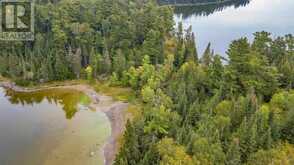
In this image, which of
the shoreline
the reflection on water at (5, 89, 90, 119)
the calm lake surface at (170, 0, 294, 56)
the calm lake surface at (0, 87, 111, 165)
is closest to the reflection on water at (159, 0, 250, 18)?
the calm lake surface at (170, 0, 294, 56)

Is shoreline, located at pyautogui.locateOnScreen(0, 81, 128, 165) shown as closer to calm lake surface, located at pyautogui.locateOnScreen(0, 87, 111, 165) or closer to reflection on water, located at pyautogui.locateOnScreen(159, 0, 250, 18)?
calm lake surface, located at pyautogui.locateOnScreen(0, 87, 111, 165)

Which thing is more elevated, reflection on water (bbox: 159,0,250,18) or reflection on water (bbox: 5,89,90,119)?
reflection on water (bbox: 159,0,250,18)

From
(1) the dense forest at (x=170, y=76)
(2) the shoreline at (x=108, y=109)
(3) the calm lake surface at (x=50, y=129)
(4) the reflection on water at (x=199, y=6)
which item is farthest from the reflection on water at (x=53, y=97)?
(4) the reflection on water at (x=199, y=6)

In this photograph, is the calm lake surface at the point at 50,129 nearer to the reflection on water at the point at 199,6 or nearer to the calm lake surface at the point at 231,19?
the calm lake surface at the point at 231,19

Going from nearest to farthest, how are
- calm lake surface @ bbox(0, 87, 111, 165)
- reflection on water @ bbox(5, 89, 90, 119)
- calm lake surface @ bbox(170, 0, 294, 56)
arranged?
1. calm lake surface @ bbox(0, 87, 111, 165)
2. reflection on water @ bbox(5, 89, 90, 119)
3. calm lake surface @ bbox(170, 0, 294, 56)

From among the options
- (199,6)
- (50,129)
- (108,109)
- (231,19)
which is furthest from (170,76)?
(199,6)

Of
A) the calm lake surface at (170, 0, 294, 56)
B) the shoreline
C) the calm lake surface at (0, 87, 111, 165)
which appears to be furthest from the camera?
the calm lake surface at (170, 0, 294, 56)

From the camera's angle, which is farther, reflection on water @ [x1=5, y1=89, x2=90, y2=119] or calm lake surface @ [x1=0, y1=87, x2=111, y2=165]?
reflection on water @ [x1=5, y1=89, x2=90, y2=119]
